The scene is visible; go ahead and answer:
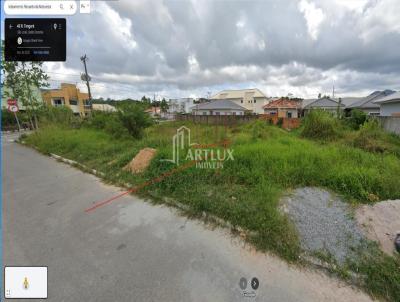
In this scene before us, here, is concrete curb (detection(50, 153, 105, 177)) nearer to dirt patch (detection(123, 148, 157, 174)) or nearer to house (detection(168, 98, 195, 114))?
dirt patch (detection(123, 148, 157, 174))

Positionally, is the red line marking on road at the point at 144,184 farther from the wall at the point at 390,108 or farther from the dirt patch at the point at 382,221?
the wall at the point at 390,108

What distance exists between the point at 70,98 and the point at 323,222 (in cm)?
4284

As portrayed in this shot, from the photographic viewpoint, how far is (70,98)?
114ft

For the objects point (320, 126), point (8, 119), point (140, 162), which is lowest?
point (140, 162)

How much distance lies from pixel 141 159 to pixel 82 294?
154 inches

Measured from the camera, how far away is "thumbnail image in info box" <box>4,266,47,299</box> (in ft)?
6.64

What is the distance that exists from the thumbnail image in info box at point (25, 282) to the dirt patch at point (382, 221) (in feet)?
13.3

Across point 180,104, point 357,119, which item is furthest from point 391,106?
point 180,104

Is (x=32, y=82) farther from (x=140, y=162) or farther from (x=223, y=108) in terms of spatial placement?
(x=223, y=108)

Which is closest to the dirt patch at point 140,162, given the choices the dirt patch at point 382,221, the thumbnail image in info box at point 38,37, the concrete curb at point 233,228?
the concrete curb at point 233,228

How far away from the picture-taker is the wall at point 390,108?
41.0ft

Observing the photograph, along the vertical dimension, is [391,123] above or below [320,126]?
above

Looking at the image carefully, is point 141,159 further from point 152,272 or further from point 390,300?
point 390,300

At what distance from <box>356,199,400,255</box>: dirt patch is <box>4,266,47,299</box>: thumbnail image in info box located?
4039mm
